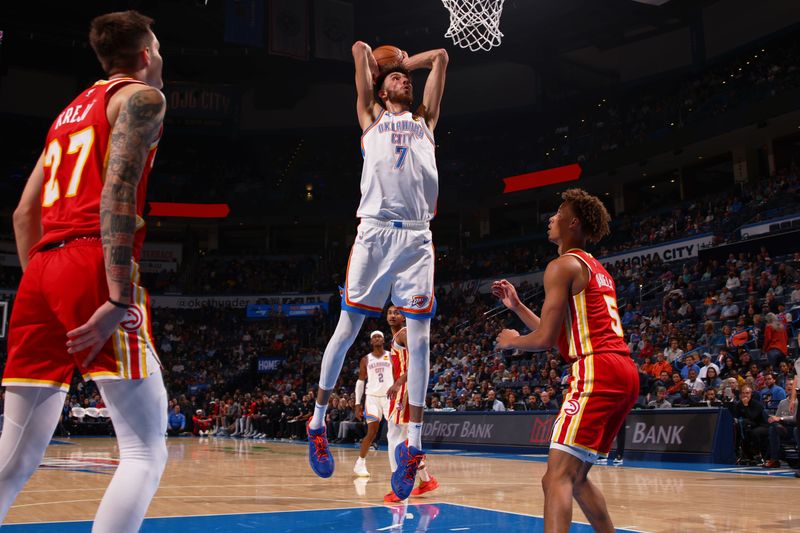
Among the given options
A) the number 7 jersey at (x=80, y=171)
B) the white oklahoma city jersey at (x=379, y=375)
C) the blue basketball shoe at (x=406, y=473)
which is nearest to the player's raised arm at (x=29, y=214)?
the number 7 jersey at (x=80, y=171)

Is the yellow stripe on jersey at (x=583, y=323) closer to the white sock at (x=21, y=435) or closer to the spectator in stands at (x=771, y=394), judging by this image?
the white sock at (x=21, y=435)

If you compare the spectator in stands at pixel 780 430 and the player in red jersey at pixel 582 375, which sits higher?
the player in red jersey at pixel 582 375

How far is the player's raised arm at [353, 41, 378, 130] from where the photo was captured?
572 centimetres

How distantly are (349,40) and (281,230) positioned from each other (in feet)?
56.8

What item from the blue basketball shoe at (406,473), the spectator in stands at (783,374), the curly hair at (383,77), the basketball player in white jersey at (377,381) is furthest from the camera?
the spectator in stands at (783,374)

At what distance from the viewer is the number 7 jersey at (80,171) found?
8.94ft

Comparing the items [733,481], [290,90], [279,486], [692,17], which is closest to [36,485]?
[279,486]

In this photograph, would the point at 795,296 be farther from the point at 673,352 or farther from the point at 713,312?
the point at 673,352

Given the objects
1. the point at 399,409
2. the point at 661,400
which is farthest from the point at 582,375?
the point at 661,400

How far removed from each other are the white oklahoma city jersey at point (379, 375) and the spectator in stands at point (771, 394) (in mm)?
6477

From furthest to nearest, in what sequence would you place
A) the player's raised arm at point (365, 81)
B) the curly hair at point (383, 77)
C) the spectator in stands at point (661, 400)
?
the spectator in stands at point (661, 400) < the curly hair at point (383, 77) < the player's raised arm at point (365, 81)

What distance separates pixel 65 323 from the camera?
2.57 metres

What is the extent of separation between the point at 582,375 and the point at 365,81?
305 cm

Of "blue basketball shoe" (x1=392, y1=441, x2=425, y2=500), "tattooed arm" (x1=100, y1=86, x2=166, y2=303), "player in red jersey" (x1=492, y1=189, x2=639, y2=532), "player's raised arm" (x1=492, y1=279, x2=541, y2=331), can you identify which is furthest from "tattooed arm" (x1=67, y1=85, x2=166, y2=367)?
"blue basketball shoe" (x1=392, y1=441, x2=425, y2=500)
